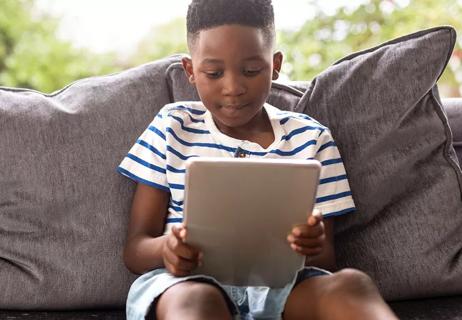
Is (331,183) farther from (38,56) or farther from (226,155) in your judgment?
(38,56)

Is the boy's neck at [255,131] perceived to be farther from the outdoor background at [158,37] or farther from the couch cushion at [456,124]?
the outdoor background at [158,37]

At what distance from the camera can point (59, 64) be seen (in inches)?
131

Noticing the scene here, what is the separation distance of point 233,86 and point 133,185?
32 centimetres

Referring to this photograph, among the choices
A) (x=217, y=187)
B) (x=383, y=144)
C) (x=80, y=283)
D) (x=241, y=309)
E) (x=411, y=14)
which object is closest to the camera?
(x=217, y=187)

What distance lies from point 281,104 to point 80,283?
0.56 metres

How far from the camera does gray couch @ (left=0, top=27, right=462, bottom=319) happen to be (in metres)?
A: 1.55

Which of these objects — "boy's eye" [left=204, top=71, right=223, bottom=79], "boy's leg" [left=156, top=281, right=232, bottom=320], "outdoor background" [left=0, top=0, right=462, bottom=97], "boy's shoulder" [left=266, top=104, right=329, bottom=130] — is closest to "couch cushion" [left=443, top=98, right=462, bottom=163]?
Answer: "boy's shoulder" [left=266, top=104, right=329, bottom=130]

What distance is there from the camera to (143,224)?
1.49 meters

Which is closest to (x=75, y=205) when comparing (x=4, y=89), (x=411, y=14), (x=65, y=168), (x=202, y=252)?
(x=65, y=168)

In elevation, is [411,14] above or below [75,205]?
above

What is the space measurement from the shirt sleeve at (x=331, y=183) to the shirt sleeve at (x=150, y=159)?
11.7 inches

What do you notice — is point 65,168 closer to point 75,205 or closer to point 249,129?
point 75,205

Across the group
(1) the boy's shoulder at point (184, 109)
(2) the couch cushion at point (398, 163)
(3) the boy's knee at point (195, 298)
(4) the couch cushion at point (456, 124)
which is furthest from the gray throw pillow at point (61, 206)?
(4) the couch cushion at point (456, 124)

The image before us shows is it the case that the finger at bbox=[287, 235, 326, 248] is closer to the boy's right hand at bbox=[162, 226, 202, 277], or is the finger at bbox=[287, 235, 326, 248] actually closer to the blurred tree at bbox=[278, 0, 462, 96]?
the boy's right hand at bbox=[162, 226, 202, 277]
